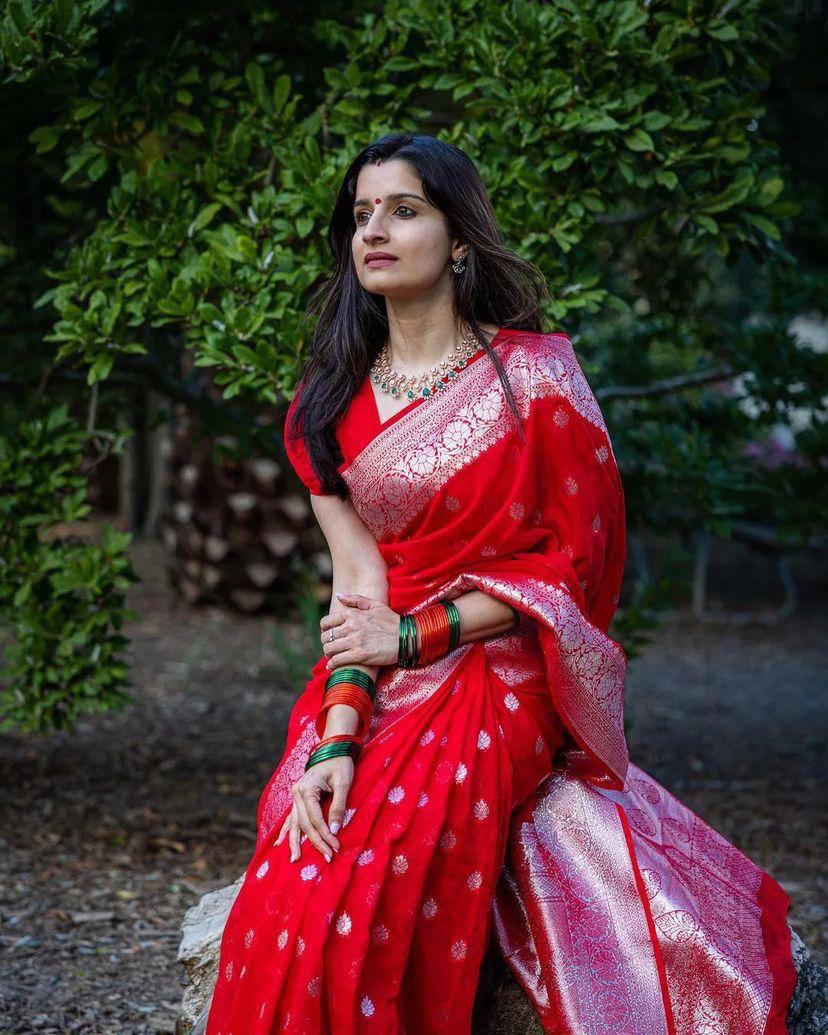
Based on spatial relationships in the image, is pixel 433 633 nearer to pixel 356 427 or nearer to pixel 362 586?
pixel 362 586

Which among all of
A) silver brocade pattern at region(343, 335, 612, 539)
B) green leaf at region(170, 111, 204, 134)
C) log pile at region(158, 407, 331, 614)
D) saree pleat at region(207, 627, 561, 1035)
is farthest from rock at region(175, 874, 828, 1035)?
log pile at region(158, 407, 331, 614)

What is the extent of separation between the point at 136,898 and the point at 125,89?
2284 millimetres

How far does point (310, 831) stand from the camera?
2090 millimetres

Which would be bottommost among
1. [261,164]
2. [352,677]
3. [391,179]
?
[352,677]

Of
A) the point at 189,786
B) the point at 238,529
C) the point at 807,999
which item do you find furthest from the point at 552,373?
the point at 238,529

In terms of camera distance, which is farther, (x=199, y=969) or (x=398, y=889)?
(x=199, y=969)

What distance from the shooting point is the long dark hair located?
236 cm

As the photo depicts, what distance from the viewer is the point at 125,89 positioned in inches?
126

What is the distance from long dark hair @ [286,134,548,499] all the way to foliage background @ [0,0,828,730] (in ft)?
1.21

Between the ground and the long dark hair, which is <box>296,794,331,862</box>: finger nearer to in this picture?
the long dark hair

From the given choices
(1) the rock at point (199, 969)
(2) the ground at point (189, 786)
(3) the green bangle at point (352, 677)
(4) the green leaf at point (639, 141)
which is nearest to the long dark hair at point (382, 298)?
→ (3) the green bangle at point (352, 677)

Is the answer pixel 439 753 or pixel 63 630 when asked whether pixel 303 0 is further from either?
pixel 439 753

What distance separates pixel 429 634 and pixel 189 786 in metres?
2.45

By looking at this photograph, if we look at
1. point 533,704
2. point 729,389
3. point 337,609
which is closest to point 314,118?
point 337,609
